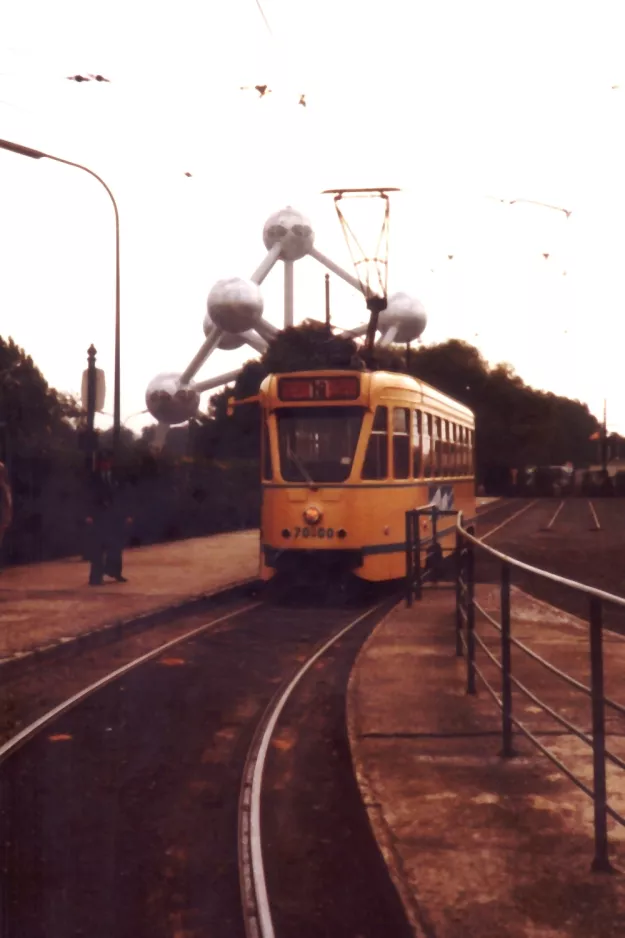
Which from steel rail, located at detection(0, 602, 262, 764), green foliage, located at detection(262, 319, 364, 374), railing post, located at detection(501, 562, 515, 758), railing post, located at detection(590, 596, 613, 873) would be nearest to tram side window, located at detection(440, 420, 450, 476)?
steel rail, located at detection(0, 602, 262, 764)

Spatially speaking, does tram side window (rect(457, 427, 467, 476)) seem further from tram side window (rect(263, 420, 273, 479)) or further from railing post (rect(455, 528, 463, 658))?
railing post (rect(455, 528, 463, 658))

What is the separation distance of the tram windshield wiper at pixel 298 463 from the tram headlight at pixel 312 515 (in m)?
0.41

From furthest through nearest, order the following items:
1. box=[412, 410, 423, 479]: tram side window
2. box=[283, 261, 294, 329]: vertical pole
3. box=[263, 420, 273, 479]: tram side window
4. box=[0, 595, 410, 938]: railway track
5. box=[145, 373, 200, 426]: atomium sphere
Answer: box=[145, 373, 200, 426]: atomium sphere, box=[283, 261, 294, 329]: vertical pole, box=[412, 410, 423, 479]: tram side window, box=[263, 420, 273, 479]: tram side window, box=[0, 595, 410, 938]: railway track

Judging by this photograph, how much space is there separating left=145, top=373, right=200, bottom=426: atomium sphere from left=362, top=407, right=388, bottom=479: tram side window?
9312 centimetres

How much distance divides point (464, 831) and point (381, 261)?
17234 millimetres

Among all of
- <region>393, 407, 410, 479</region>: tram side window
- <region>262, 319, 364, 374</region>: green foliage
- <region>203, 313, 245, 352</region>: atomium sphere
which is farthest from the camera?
<region>203, 313, 245, 352</region>: atomium sphere

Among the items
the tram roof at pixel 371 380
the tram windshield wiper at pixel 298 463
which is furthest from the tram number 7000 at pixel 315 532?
the tram roof at pixel 371 380

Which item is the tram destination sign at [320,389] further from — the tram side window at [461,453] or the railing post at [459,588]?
the tram side window at [461,453]

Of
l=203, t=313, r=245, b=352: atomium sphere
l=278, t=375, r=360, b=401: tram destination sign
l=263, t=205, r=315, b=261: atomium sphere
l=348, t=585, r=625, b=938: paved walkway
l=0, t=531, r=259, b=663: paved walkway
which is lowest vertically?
l=348, t=585, r=625, b=938: paved walkway

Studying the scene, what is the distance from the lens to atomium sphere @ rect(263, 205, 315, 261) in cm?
8481

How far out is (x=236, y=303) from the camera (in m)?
91.0

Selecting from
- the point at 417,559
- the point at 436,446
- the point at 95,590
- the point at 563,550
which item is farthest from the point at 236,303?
the point at 417,559

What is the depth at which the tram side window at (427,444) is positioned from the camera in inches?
787

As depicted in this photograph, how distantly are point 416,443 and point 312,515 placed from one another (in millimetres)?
2685
